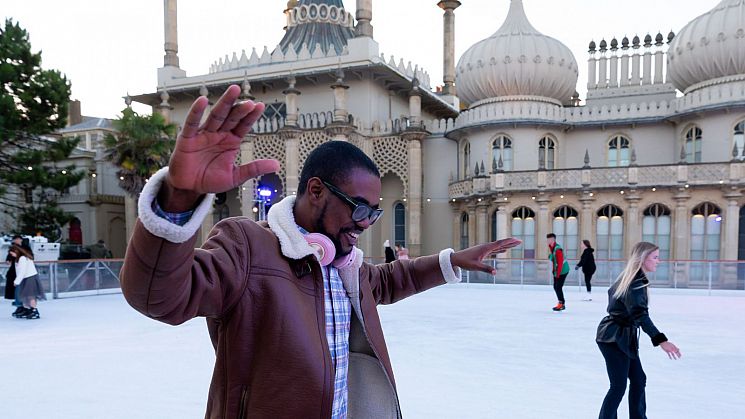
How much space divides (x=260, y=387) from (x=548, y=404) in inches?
145

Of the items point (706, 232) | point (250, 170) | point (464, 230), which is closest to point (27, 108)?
point (464, 230)

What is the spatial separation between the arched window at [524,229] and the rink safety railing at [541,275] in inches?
195

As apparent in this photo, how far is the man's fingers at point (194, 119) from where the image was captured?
1.03 m

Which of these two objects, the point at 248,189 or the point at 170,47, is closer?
the point at 248,189

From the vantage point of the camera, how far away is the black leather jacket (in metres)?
3.60

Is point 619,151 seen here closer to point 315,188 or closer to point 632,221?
point 632,221

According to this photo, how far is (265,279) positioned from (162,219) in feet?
1.44

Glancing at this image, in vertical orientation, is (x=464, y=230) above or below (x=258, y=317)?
below

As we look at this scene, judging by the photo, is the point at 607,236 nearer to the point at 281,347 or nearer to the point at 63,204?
the point at 281,347

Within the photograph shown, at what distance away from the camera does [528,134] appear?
21484 mm

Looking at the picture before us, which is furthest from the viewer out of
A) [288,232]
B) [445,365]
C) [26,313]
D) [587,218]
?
[587,218]

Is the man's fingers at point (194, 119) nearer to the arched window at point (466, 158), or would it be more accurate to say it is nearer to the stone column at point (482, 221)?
the stone column at point (482, 221)

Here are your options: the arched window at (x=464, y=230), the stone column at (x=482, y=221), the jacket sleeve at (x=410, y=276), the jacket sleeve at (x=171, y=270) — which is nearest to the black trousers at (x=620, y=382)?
the jacket sleeve at (x=410, y=276)

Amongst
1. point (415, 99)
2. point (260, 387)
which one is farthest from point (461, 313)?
point (415, 99)
